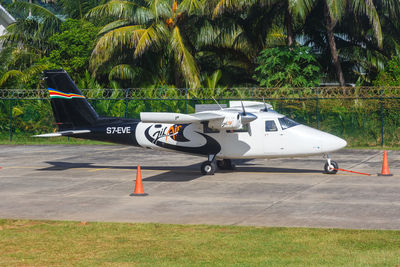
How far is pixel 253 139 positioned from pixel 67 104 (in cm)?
716

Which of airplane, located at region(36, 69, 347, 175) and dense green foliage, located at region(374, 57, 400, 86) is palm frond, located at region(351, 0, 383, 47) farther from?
airplane, located at region(36, 69, 347, 175)

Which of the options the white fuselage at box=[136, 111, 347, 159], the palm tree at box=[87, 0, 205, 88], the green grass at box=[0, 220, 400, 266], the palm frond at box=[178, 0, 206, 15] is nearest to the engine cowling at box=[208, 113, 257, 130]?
the white fuselage at box=[136, 111, 347, 159]

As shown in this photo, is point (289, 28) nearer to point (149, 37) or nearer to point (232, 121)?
point (149, 37)

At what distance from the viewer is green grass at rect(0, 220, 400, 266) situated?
988 centimetres

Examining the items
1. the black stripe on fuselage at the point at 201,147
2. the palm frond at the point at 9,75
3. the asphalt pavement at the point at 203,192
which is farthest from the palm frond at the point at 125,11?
the black stripe on fuselage at the point at 201,147

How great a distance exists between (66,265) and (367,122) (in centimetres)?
2406

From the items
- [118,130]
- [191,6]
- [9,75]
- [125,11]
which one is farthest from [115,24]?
[118,130]

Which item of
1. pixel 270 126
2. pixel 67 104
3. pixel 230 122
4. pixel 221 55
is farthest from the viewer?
pixel 221 55

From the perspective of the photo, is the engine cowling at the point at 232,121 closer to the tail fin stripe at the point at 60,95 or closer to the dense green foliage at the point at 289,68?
the tail fin stripe at the point at 60,95

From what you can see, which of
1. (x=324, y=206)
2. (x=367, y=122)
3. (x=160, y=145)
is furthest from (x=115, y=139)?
(x=367, y=122)

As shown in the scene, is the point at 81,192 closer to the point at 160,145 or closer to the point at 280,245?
the point at 160,145

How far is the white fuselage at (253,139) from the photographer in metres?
19.6

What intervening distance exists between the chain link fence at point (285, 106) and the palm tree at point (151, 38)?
5.73 ft

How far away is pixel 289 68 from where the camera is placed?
1391 inches
